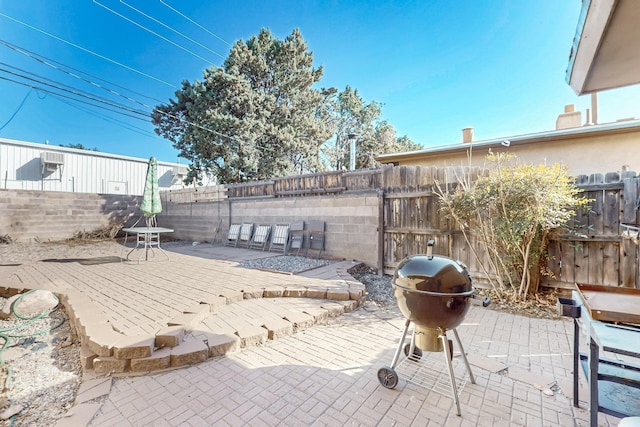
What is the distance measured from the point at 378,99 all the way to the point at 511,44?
41.0 ft

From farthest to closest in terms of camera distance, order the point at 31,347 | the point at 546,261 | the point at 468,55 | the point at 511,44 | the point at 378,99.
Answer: the point at 378,99 → the point at 468,55 → the point at 511,44 → the point at 546,261 → the point at 31,347

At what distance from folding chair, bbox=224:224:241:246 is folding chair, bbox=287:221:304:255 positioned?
7.61 ft

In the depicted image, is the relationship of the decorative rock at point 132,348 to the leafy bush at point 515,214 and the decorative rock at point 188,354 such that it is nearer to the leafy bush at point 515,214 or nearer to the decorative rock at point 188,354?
the decorative rock at point 188,354

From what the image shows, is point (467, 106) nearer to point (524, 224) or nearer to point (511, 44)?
point (511, 44)

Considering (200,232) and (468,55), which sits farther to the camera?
(200,232)

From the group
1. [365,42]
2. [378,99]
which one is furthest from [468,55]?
[378,99]

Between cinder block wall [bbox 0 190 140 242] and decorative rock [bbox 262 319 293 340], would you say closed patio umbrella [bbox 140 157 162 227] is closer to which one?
decorative rock [bbox 262 319 293 340]

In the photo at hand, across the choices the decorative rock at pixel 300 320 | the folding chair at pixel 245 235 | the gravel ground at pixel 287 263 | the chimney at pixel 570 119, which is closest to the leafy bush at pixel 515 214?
the decorative rock at pixel 300 320

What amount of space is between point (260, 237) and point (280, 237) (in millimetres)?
879

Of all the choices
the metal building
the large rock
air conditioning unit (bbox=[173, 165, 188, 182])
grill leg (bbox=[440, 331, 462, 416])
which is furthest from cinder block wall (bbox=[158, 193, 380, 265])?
air conditioning unit (bbox=[173, 165, 188, 182])

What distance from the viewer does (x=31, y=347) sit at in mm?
3010

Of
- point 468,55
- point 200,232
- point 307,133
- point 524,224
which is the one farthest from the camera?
point 307,133

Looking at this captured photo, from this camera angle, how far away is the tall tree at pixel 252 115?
12.9 m

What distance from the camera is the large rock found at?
12.4ft
